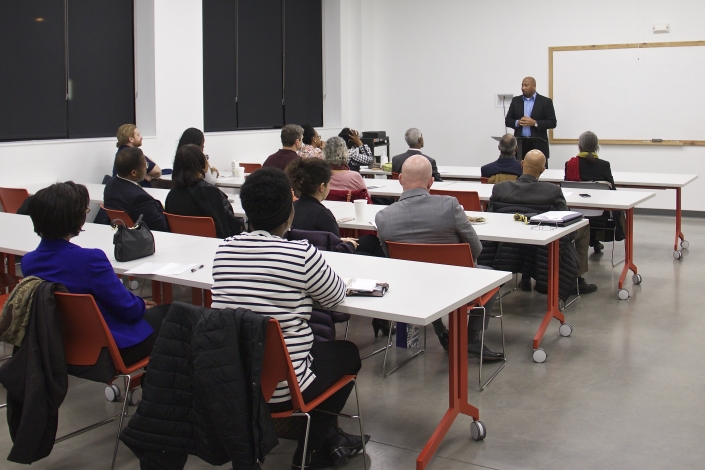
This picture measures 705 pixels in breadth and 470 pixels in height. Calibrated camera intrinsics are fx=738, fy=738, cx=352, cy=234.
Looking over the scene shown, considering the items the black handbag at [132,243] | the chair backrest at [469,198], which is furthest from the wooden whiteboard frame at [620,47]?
the black handbag at [132,243]

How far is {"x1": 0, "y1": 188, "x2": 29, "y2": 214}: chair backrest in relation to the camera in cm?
561

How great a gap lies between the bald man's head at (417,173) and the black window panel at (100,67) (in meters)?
4.58

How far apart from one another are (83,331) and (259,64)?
741 cm

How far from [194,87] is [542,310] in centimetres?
479

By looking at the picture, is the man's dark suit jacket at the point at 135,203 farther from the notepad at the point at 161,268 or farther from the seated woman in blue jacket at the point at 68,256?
the seated woman in blue jacket at the point at 68,256

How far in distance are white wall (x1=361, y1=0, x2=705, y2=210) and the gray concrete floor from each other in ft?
15.9

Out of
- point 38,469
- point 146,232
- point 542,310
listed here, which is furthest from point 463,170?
point 38,469

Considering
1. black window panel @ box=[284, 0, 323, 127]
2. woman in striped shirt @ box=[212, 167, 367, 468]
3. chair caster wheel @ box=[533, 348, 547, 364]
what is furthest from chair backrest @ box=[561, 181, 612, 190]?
black window panel @ box=[284, 0, 323, 127]

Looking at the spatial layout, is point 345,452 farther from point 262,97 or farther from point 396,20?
point 396,20

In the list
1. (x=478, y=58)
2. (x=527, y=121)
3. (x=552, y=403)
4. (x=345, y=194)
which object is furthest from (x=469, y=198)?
(x=478, y=58)

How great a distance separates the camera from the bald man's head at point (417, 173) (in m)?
3.70

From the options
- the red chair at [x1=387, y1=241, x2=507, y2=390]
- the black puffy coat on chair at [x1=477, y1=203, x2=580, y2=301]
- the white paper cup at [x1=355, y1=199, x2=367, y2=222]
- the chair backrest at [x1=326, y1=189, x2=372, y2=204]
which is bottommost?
the black puffy coat on chair at [x1=477, y1=203, x2=580, y2=301]

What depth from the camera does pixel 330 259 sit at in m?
3.29

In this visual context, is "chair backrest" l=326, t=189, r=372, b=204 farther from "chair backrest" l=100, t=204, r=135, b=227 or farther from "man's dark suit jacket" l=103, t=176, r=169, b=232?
"chair backrest" l=100, t=204, r=135, b=227
